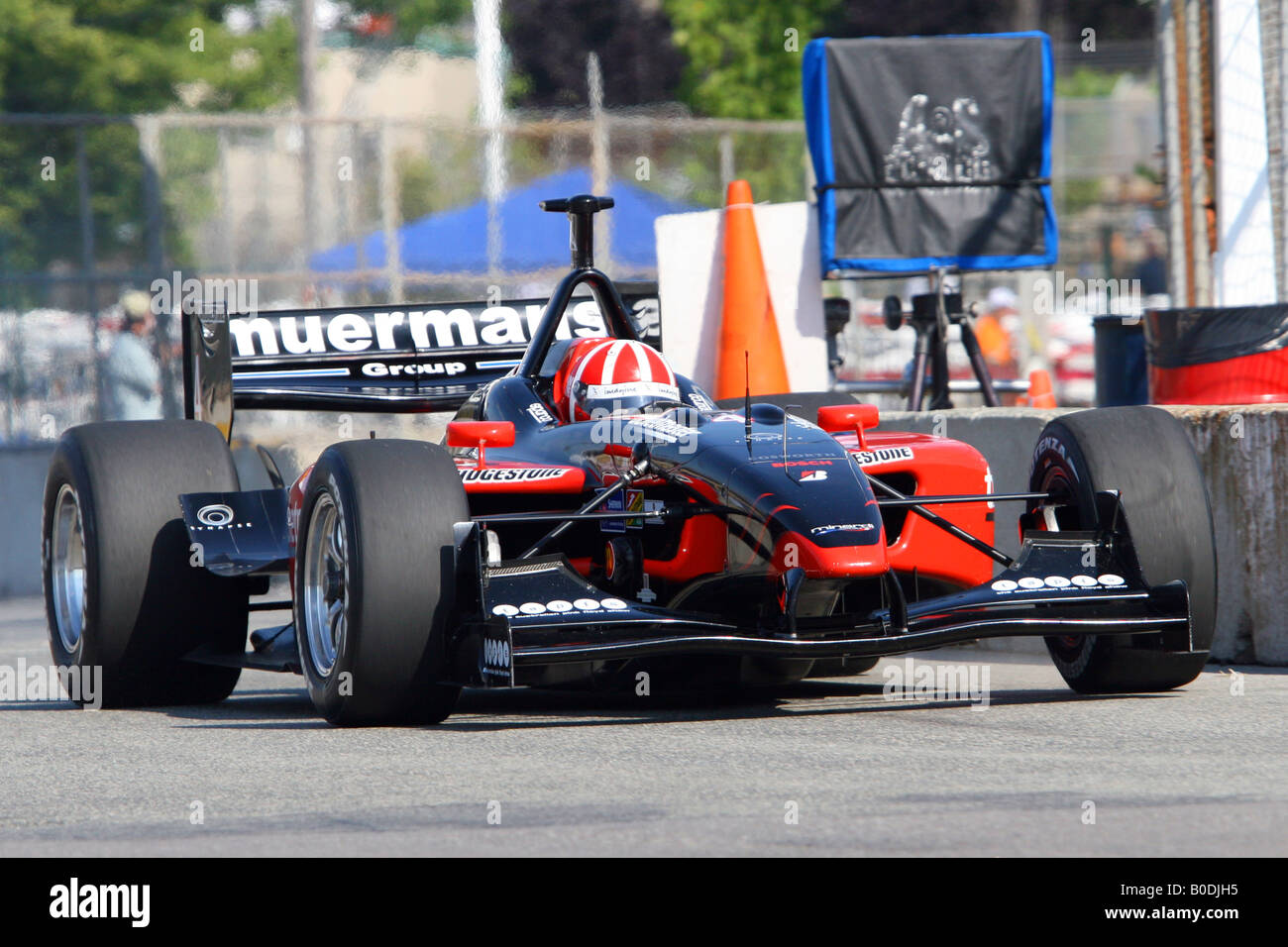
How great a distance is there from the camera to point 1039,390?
45.5 feet

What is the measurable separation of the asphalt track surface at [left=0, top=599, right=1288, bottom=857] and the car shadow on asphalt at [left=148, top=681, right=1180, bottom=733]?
1.0 inches

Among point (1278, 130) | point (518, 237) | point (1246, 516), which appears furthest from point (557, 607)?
point (518, 237)

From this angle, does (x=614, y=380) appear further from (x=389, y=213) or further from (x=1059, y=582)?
(x=389, y=213)

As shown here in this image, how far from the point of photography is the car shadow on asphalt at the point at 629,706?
6949 millimetres

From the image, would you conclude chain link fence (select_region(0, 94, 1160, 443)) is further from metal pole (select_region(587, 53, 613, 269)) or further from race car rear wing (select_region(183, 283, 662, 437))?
race car rear wing (select_region(183, 283, 662, 437))

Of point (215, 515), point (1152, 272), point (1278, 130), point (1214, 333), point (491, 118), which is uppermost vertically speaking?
point (491, 118)

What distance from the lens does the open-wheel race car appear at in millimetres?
6484

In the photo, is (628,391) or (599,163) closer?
(628,391)

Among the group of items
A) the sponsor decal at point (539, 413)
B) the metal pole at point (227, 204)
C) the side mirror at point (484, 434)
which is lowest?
the side mirror at point (484, 434)

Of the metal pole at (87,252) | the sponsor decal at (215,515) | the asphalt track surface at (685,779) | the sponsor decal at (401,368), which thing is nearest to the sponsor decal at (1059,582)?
the asphalt track surface at (685,779)

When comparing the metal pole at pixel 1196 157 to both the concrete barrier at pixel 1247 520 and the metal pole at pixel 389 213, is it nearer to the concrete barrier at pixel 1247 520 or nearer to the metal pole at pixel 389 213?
the concrete barrier at pixel 1247 520

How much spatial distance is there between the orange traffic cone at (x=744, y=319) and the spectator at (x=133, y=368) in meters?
4.66

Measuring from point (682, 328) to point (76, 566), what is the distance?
163 inches

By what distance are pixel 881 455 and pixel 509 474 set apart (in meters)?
1.30
